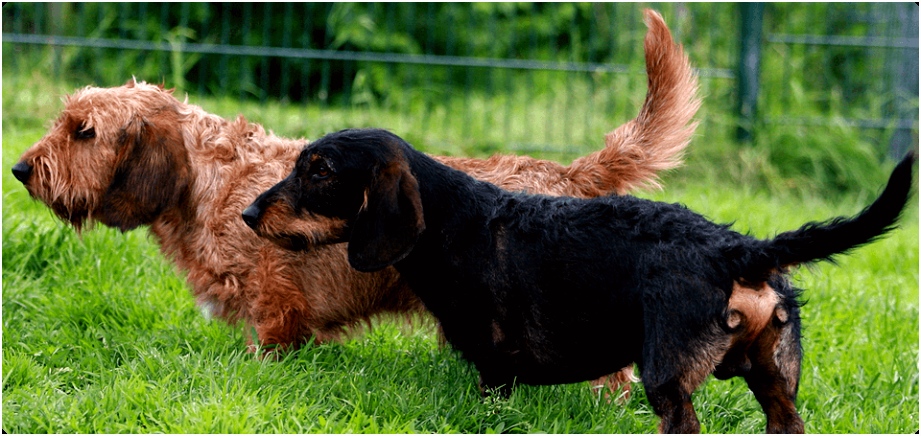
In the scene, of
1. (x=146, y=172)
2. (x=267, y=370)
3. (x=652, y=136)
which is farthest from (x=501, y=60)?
(x=267, y=370)

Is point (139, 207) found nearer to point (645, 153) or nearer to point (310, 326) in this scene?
point (310, 326)

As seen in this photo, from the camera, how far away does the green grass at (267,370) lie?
372 cm

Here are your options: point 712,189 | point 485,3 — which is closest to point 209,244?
point 712,189

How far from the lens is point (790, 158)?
9.80m

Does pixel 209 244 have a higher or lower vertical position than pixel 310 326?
higher

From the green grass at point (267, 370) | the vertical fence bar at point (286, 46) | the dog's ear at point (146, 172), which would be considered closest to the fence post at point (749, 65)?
the green grass at point (267, 370)

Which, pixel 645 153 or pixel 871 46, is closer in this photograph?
pixel 645 153

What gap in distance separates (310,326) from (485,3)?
6.86 m

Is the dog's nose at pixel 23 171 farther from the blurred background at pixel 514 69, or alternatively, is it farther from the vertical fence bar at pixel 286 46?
the vertical fence bar at pixel 286 46

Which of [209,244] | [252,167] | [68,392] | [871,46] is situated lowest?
[68,392]

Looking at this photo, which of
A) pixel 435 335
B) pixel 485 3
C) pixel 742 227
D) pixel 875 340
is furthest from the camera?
pixel 485 3

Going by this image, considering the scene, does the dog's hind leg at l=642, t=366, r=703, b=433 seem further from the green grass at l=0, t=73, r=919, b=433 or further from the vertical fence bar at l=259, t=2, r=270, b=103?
the vertical fence bar at l=259, t=2, r=270, b=103

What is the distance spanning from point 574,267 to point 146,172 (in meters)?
2.18

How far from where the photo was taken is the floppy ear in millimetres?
3666
